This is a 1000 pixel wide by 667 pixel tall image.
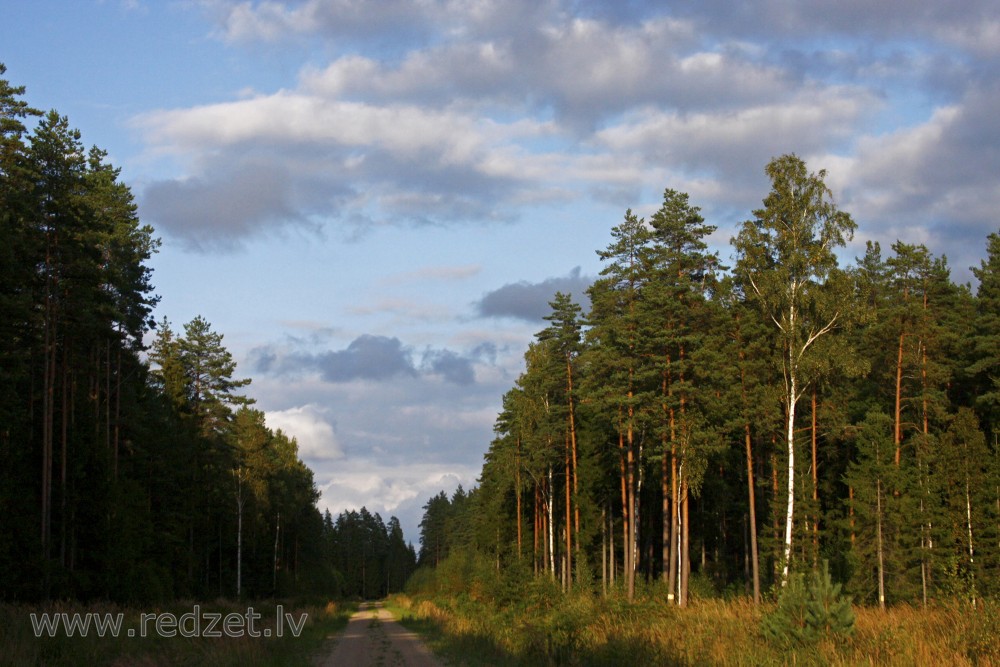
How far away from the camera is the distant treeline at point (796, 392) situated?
33500 mm

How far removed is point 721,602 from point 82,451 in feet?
74.7

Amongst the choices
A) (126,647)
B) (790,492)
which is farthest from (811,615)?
(790,492)

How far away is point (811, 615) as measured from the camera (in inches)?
640

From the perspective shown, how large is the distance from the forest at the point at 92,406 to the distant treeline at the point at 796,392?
61.7 ft

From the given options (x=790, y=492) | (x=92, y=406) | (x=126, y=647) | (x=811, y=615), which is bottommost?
(x=126, y=647)

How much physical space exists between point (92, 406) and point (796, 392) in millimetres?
27687

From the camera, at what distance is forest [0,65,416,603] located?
26.9 m

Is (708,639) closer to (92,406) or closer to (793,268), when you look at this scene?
(793,268)

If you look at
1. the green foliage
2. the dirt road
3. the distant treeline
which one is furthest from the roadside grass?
the distant treeline

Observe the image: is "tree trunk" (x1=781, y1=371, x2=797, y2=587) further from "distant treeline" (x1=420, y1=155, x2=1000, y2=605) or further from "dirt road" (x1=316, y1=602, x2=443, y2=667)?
"dirt road" (x1=316, y1=602, x2=443, y2=667)

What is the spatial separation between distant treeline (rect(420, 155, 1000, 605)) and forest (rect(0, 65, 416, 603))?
18805mm

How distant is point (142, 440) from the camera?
42.0 meters

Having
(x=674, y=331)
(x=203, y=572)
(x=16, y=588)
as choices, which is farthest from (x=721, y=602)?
→ (x=203, y=572)

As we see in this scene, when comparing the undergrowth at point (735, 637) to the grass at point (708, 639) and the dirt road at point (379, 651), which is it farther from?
the dirt road at point (379, 651)
